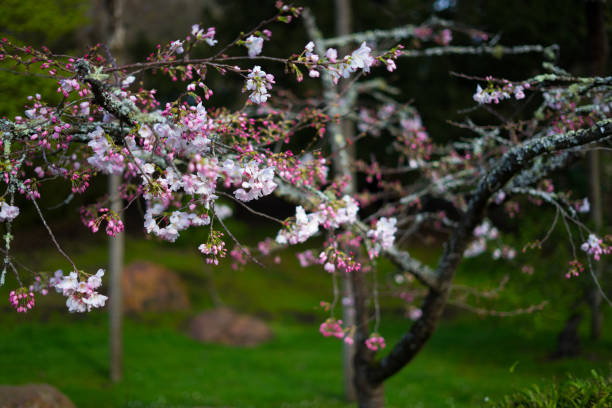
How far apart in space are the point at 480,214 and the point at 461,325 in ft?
34.9

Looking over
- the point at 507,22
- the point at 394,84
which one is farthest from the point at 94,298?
the point at 394,84

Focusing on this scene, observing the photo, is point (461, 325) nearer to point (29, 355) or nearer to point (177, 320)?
point (177, 320)

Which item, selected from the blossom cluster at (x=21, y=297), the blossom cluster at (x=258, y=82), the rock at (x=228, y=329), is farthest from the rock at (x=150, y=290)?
the blossom cluster at (x=258, y=82)

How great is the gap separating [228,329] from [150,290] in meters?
3.15

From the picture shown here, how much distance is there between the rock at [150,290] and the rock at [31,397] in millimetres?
8952

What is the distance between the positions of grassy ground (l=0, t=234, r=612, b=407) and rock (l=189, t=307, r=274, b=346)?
344 mm

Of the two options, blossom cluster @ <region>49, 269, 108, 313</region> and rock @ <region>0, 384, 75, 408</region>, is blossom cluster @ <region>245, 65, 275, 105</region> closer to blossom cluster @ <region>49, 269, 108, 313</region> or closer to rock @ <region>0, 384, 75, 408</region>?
blossom cluster @ <region>49, 269, 108, 313</region>

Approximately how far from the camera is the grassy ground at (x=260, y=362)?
8469 millimetres

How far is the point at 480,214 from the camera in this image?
443 centimetres

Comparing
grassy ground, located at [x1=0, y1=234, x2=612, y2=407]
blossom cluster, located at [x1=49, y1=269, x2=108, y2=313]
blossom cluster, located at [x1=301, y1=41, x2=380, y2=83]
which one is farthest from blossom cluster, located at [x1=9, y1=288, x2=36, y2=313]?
grassy ground, located at [x1=0, y1=234, x2=612, y2=407]

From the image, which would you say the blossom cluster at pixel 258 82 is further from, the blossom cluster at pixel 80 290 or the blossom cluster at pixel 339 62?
the blossom cluster at pixel 80 290

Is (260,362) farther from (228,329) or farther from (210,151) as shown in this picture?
(210,151)

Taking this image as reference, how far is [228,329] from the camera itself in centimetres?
1255

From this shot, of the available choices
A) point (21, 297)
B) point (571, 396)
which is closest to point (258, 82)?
point (21, 297)
